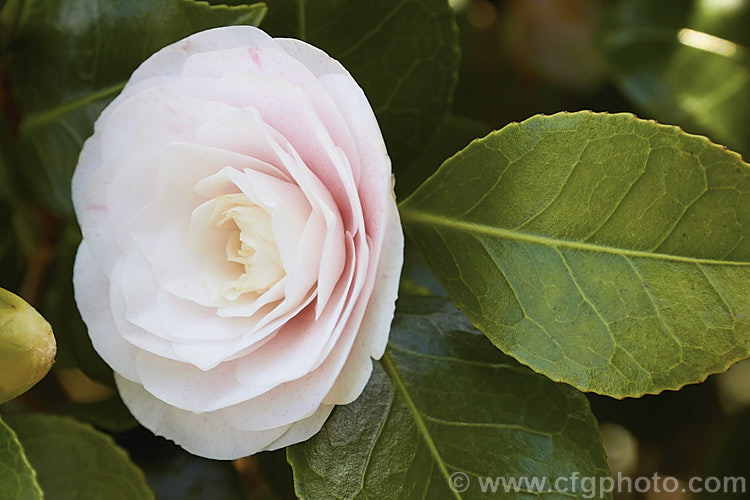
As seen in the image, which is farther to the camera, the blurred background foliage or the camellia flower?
the blurred background foliage

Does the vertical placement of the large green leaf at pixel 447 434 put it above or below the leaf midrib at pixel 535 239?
below

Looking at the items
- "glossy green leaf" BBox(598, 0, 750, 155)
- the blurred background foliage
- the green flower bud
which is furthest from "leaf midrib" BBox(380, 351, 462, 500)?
"glossy green leaf" BBox(598, 0, 750, 155)

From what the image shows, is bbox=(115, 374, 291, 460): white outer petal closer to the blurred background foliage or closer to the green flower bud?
the green flower bud

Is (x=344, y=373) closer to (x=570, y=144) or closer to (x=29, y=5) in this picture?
(x=570, y=144)

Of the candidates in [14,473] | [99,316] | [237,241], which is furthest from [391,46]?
[14,473]

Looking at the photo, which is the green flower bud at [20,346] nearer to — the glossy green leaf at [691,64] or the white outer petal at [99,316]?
the white outer petal at [99,316]

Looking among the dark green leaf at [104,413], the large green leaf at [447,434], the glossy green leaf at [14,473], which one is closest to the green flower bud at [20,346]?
the glossy green leaf at [14,473]
